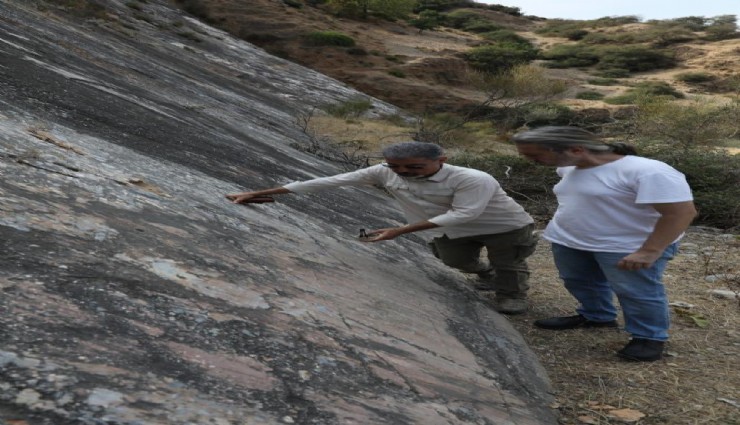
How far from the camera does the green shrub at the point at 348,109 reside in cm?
1659

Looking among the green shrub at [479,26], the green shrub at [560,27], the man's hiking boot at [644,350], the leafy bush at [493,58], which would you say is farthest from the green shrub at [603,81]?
the man's hiking boot at [644,350]

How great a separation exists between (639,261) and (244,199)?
1.94 metres

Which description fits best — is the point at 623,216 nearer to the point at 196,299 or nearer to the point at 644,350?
the point at 644,350

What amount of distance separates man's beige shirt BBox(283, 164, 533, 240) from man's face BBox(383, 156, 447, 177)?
0.23 ft

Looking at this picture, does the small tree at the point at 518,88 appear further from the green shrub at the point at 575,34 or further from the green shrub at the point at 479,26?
the green shrub at the point at 575,34

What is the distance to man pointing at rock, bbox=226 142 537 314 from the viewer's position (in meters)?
3.30

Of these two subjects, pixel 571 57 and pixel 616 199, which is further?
pixel 571 57

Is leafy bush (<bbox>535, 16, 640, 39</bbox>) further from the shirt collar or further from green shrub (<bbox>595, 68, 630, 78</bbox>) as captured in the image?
the shirt collar

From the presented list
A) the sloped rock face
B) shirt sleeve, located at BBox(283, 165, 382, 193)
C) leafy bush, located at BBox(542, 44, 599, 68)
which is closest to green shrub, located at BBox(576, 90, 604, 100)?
leafy bush, located at BBox(542, 44, 599, 68)

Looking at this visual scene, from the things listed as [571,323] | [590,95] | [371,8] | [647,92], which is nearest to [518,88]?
[590,95]

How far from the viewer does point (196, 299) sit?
2.04 metres

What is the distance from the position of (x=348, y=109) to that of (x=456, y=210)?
13.7 metres

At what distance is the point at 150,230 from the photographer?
2473mm

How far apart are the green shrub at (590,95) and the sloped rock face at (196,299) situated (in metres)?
26.9
